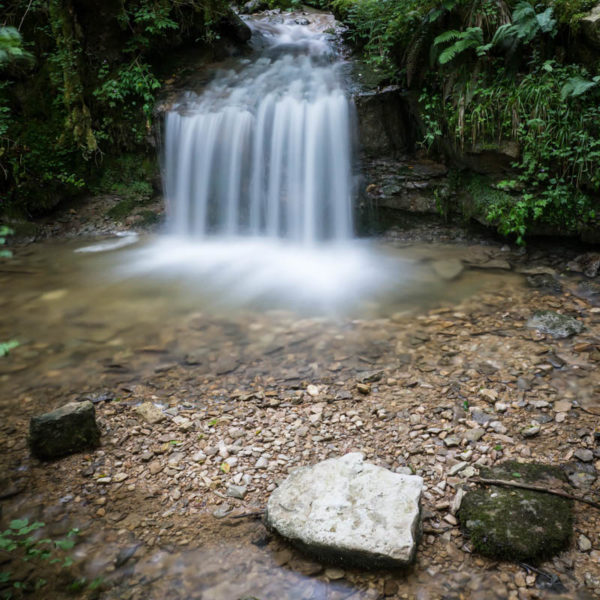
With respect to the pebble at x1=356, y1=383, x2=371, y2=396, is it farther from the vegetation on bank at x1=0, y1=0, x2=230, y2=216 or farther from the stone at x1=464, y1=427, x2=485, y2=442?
the vegetation on bank at x1=0, y1=0, x2=230, y2=216

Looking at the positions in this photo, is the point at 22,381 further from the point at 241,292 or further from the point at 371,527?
the point at 371,527

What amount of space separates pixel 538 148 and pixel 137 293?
493cm

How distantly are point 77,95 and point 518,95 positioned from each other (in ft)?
22.5

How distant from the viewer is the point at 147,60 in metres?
8.10

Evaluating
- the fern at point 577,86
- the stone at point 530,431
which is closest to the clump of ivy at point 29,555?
the stone at point 530,431

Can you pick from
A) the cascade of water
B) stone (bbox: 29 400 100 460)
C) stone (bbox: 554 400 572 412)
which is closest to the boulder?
the cascade of water

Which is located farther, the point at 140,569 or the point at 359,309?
the point at 359,309

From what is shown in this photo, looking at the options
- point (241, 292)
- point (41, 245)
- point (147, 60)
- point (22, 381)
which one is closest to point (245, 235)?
point (241, 292)

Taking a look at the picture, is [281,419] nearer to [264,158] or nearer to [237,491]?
[237,491]

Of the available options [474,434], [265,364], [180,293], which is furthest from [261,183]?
[474,434]

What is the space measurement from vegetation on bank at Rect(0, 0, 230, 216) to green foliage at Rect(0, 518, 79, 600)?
6729 millimetres

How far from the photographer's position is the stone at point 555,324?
12.2 ft

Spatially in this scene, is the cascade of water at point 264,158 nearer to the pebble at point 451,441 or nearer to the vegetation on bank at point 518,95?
the vegetation on bank at point 518,95

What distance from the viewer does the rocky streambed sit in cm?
190
